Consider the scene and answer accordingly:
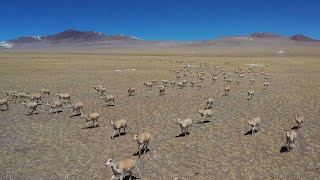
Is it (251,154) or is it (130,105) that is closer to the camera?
(251,154)

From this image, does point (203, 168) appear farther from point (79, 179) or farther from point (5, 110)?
point (5, 110)

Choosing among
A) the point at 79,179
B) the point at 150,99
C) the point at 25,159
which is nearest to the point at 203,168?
the point at 79,179

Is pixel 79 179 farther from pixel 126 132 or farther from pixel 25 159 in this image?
pixel 126 132

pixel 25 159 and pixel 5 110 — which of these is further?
pixel 5 110

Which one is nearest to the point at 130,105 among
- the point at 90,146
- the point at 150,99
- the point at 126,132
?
the point at 150,99

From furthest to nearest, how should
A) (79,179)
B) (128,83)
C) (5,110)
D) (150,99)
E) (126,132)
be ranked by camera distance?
(128,83) → (150,99) → (5,110) → (126,132) → (79,179)

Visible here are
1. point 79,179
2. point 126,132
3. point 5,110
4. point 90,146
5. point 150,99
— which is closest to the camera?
point 79,179

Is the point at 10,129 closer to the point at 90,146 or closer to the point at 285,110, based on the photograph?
the point at 90,146

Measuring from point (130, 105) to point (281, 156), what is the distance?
1403 centimetres

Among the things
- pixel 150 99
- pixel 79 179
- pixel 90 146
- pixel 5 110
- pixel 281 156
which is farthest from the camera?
pixel 150 99

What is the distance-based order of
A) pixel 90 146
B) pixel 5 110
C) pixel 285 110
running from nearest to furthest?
pixel 90 146 < pixel 285 110 < pixel 5 110

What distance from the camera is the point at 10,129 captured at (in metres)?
22.1

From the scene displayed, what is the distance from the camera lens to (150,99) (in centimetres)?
3088

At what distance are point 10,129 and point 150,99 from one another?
11.9 meters
